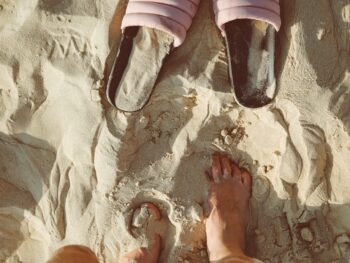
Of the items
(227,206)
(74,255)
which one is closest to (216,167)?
(227,206)

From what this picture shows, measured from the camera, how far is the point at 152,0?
6.36ft

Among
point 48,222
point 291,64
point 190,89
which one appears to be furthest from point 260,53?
point 48,222

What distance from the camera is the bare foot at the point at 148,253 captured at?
206cm

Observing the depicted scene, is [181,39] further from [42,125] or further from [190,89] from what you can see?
[42,125]

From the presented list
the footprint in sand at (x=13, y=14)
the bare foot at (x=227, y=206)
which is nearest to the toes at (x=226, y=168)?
the bare foot at (x=227, y=206)

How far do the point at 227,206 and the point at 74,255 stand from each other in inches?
25.9

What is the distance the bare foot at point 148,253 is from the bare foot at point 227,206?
0.70 feet

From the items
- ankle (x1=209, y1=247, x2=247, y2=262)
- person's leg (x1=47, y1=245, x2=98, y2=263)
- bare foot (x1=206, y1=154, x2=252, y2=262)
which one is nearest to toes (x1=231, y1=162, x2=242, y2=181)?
bare foot (x1=206, y1=154, x2=252, y2=262)

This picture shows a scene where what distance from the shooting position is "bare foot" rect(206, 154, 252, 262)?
6.83 ft

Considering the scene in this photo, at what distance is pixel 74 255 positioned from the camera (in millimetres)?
1940

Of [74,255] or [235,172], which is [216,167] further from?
[74,255]

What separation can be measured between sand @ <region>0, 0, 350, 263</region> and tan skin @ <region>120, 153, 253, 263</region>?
0.04 meters

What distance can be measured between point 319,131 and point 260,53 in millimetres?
382

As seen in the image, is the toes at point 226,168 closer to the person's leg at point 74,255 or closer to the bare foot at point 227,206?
the bare foot at point 227,206
